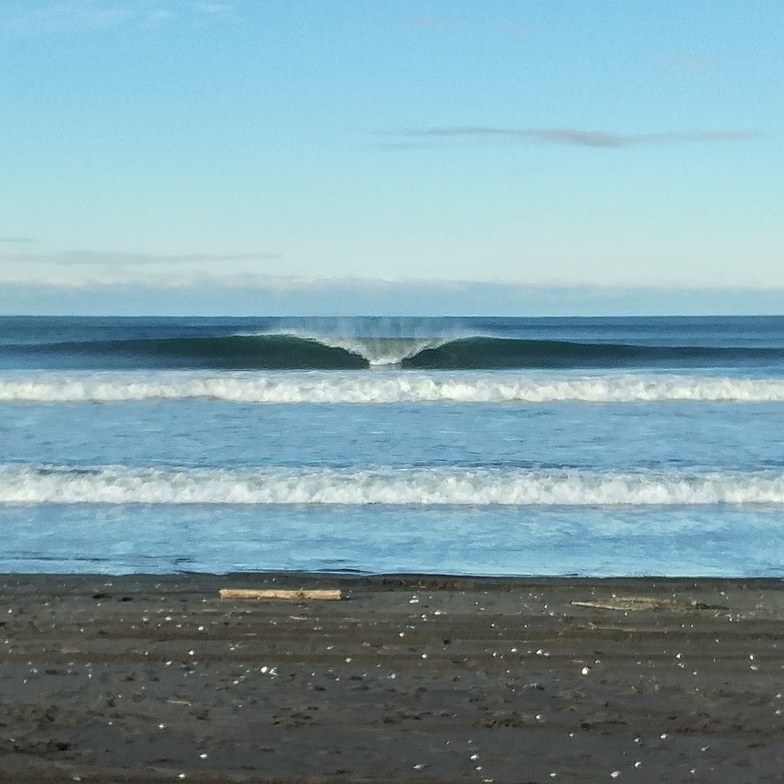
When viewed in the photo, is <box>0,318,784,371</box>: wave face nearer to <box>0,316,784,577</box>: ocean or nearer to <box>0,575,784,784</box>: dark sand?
<box>0,316,784,577</box>: ocean

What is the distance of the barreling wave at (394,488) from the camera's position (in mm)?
12086

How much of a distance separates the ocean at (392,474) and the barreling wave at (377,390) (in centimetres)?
5

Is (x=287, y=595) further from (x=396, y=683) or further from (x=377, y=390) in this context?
(x=377, y=390)

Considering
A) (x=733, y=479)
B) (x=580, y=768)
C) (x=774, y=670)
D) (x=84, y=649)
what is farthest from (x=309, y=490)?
(x=580, y=768)

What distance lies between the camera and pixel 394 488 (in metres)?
12.3

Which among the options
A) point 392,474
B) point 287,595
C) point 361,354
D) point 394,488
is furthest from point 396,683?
point 361,354

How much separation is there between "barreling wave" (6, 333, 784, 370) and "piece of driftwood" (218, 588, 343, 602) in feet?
107

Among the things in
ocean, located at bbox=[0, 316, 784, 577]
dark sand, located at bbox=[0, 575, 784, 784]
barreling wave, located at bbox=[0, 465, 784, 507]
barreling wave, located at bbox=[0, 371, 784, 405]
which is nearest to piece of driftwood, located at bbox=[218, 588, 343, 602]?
dark sand, located at bbox=[0, 575, 784, 784]

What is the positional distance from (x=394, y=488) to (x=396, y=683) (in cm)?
670

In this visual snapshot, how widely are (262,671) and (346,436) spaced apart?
1135 centimetres

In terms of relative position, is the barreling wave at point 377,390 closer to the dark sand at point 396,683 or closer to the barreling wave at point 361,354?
the dark sand at point 396,683

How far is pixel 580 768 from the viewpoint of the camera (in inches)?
176

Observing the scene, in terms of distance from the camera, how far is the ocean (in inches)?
374

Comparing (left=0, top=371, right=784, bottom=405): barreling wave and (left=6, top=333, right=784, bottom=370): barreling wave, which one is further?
(left=6, top=333, right=784, bottom=370): barreling wave
